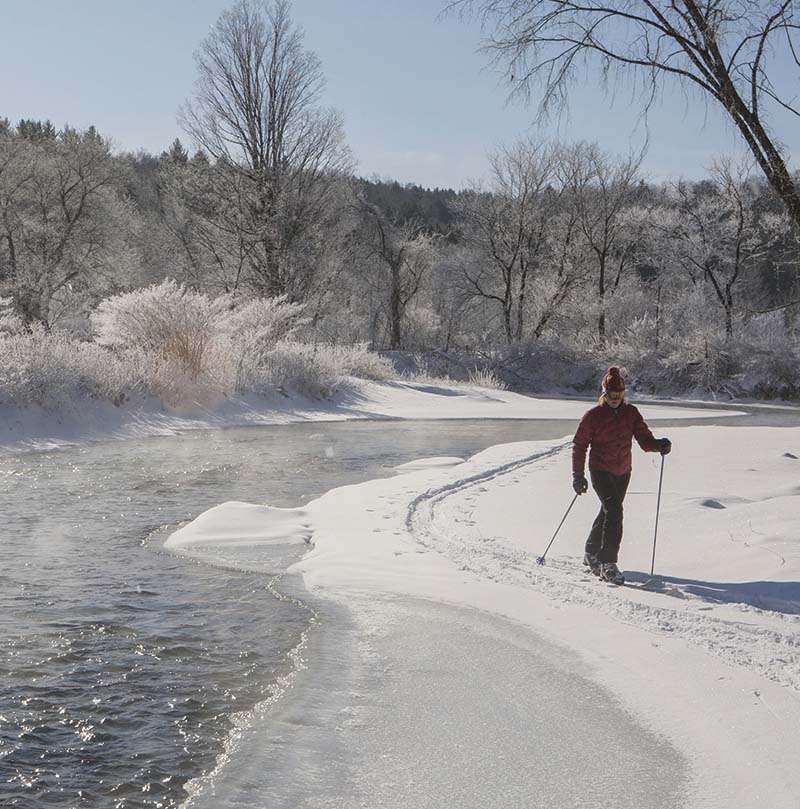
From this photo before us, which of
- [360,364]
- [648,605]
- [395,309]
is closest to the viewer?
[648,605]

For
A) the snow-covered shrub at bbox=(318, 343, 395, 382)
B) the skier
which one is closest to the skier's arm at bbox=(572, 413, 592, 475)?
the skier

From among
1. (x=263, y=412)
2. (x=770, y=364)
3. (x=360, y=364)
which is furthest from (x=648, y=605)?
(x=770, y=364)

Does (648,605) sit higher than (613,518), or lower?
lower

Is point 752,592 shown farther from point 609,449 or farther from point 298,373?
point 298,373

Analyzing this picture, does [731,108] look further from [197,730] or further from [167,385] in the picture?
[167,385]

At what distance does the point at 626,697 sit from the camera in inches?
160

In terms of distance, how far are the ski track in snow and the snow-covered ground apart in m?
0.02

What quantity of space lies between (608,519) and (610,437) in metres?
0.62

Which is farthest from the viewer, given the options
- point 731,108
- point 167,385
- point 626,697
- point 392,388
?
point 392,388

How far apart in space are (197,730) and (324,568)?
287cm

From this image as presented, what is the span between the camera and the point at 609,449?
254 inches

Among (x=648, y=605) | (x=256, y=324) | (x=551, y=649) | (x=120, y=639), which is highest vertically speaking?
(x=256, y=324)

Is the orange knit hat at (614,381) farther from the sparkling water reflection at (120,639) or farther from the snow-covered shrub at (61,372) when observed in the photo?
the snow-covered shrub at (61,372)

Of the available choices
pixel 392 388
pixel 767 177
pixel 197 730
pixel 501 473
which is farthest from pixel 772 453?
pixel 392 388
